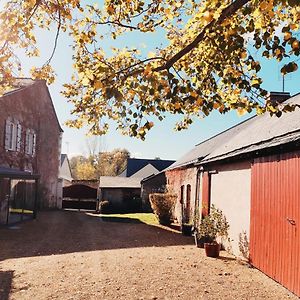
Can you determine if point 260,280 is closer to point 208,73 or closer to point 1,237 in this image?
point 208,73

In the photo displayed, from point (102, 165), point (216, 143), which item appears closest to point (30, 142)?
point (216, 143)

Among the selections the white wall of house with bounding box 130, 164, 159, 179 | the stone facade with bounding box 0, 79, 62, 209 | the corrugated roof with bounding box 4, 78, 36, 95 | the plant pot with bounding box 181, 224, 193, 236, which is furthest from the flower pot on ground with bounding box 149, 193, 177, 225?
the white wall of house with bounding box 130, 164, 159, 179

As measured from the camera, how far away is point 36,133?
25453 mm

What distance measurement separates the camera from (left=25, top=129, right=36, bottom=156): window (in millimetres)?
23359

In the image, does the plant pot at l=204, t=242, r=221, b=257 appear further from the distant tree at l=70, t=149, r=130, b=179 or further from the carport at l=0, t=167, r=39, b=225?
the distant tree at l=70, t=149, r=130, b=179

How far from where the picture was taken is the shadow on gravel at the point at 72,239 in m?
11.6

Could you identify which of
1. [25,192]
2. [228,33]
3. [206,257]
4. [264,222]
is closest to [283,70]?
[228,33]

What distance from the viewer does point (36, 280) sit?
7746 mm

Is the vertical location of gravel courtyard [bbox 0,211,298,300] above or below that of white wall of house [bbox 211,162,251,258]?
below

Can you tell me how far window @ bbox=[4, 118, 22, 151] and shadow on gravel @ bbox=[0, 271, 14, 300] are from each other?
12.6 metres

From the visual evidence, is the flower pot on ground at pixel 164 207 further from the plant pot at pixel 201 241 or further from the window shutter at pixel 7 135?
the window shutter at pixel 7 135

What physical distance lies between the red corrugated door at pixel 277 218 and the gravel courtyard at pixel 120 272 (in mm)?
369

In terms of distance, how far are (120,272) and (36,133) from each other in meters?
18.8

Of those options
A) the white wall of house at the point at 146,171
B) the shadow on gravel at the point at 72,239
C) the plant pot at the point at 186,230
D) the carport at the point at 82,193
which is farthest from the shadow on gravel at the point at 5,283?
the white wall of house at the point at 146,171
